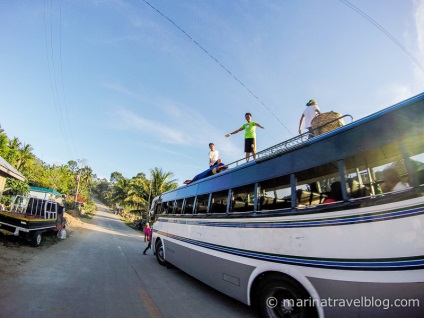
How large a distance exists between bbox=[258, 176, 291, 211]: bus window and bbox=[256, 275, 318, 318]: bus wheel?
1.12m

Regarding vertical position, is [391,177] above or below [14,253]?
above

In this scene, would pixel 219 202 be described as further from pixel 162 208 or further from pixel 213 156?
pixel 162 208

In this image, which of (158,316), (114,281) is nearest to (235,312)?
(158,316)

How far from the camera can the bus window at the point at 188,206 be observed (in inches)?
287

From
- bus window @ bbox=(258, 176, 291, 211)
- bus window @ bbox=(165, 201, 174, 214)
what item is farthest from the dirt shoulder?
bus window @ bbox=(258, 176, 291, 211)

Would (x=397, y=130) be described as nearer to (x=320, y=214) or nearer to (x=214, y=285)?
(x=320, y=214)

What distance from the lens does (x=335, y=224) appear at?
2.98 meters

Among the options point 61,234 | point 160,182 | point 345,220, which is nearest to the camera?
point 345,220

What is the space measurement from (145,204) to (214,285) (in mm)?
30864

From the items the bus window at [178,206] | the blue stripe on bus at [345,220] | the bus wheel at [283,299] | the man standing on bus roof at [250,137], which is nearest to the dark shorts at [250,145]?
the man standing on bus roof at [250,137]

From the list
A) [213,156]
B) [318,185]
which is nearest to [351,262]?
[318,185]

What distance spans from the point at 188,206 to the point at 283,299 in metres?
4.35

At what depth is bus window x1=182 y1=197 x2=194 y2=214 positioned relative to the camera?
7280mm

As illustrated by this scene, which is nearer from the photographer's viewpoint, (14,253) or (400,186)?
(400,186)
